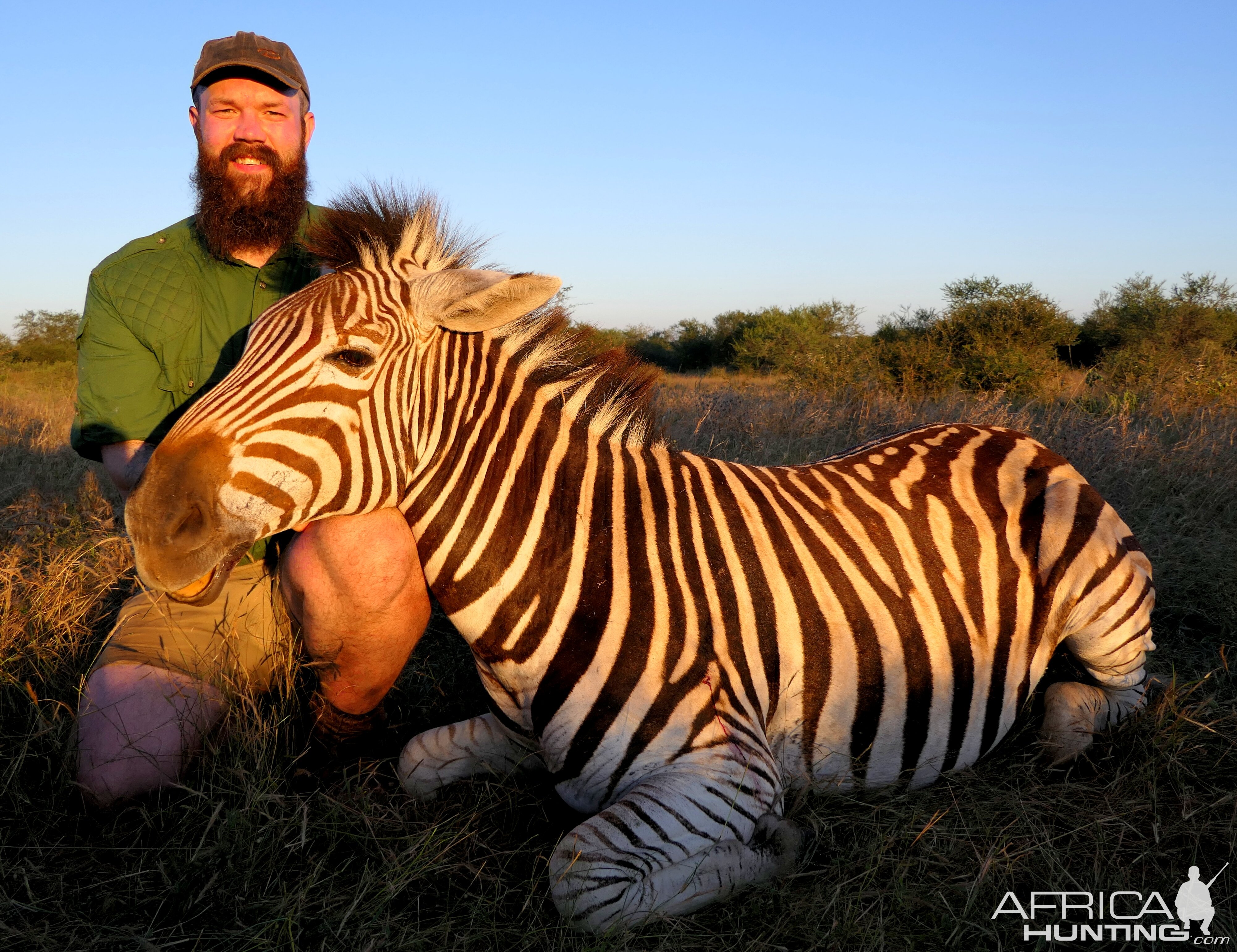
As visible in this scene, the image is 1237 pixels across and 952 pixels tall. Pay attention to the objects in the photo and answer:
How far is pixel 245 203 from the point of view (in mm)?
3793

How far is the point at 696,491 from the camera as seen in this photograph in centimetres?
281

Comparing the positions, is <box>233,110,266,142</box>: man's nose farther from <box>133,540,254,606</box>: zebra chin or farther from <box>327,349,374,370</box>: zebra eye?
<box>133,540,254,606</box>: zebra chin

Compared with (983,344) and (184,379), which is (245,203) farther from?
(983,344)

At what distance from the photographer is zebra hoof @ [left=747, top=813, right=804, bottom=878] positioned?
2.37 m

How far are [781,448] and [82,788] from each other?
17.3 ft

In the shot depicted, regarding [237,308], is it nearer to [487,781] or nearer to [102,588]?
[102,588]

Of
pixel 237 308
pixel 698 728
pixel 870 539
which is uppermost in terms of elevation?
pixel 237 308

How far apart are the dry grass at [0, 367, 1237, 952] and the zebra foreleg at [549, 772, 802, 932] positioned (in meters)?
0.07

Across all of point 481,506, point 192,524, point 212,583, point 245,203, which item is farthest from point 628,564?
point 245,203

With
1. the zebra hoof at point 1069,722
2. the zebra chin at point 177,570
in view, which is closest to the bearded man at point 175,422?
the zebra chin at point 177,570

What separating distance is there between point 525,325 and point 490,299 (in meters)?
0.41

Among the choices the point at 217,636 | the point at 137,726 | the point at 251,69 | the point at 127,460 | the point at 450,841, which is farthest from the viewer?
the point at 251,69

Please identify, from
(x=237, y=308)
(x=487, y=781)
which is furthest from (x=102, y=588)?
(x=487, y=781)

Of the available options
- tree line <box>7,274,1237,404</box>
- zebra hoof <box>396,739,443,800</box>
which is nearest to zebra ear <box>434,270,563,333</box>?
zebra hoof <box>396,739,443,800</box>
